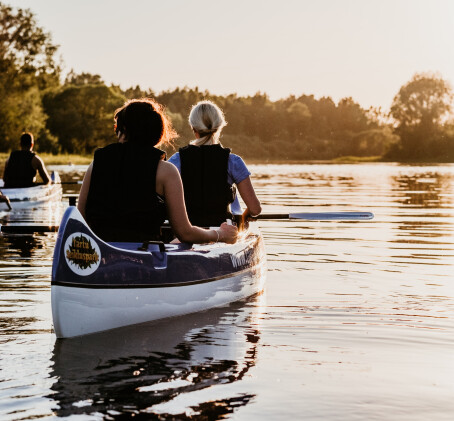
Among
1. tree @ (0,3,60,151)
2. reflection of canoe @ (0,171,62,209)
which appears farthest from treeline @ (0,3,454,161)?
reflection of canoe @ (0,171,62,209)

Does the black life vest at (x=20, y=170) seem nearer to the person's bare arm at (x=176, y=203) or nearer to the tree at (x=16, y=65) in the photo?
the person's bare arm at (x=176, y=203)

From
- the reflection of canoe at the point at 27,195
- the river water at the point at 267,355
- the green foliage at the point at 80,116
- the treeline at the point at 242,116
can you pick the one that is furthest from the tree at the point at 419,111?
the river water at the point at 267,355

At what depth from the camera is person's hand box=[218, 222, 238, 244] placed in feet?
25.5

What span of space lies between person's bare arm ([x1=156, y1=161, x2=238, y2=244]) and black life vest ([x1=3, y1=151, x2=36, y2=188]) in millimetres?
10918

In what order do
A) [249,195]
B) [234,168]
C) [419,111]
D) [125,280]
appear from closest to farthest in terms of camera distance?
[125,280]
[234,168]
[249,195]
[419,111]

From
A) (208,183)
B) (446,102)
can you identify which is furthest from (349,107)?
(208,183)

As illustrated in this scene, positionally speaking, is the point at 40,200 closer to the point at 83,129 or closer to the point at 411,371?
the point at 411,371

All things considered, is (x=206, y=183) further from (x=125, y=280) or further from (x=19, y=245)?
(x=19, y=245)

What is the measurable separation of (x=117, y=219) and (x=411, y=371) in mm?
2329

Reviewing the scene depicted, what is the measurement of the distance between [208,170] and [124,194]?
1.64m

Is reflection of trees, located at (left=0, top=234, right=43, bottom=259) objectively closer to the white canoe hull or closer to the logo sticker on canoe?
the white canoe hull

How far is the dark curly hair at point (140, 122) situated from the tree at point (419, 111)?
9376 centimetres

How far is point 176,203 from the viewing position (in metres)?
6.62

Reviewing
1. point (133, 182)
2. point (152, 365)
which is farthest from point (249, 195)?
point (152, 365)
